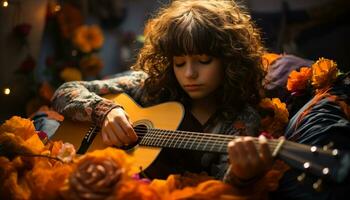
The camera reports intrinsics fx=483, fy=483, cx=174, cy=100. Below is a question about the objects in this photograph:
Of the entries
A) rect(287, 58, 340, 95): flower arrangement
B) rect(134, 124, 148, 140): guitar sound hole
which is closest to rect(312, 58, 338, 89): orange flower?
rect(287, 58, 340, 95): flower arrangement

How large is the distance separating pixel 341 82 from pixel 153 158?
1.90ft

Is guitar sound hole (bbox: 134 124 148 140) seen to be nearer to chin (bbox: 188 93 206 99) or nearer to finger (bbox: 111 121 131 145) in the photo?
finger (bbox: 111 121 131 145)

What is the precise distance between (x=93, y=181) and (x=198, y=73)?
1.48 ft

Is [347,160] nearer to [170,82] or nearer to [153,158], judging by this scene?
[153,158]

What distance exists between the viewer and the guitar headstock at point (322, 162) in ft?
2.98

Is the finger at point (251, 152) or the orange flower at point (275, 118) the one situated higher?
the finger at point (251, 152)

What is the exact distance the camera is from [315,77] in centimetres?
138

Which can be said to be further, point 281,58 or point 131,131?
point 281,58

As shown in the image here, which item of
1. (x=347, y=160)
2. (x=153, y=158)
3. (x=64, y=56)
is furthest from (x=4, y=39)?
(x=347, y=160)

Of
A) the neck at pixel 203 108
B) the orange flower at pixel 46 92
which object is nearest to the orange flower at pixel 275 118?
the neck at pixel 203 108

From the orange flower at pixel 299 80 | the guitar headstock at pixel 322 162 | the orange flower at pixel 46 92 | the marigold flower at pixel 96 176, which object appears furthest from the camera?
the orange flower at pixel 46 92

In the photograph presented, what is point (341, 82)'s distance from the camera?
136 centimetres

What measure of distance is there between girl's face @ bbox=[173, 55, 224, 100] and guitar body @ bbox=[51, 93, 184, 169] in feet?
0.21

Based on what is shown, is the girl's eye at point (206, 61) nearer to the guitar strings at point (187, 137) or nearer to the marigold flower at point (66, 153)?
the guitar strings at point (187, 137)
